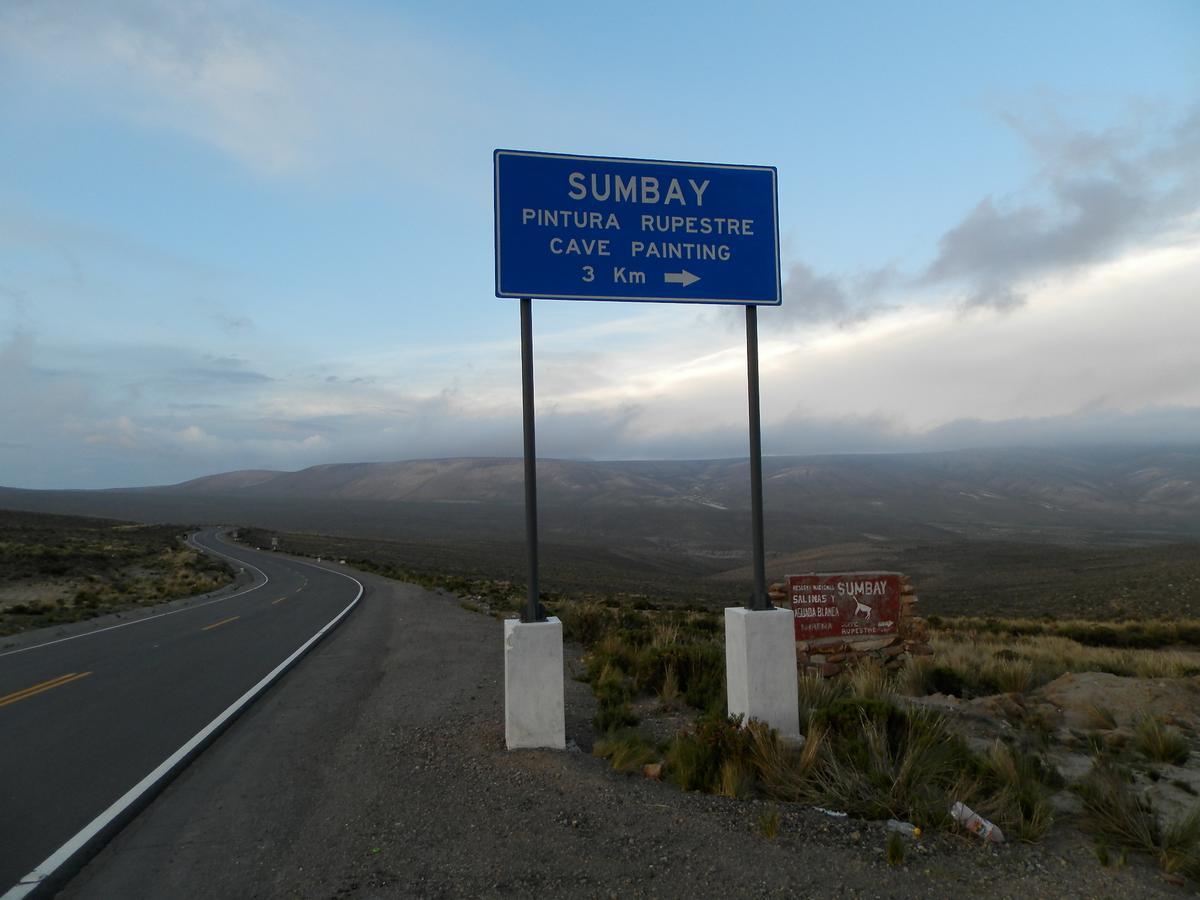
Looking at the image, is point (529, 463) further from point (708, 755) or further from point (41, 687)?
point (41, 687)

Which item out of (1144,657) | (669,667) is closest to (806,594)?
(669,667)

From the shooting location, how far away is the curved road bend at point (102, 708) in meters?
5.55

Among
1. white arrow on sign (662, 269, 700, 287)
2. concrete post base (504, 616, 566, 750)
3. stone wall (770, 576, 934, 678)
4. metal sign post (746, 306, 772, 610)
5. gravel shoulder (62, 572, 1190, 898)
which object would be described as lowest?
stone wall (770, 576, 934, 678)

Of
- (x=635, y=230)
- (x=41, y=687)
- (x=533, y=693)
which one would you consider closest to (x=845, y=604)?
(x=533, y=693)

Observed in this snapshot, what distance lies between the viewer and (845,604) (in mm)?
12742

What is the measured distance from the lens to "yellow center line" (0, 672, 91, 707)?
9.98 meters

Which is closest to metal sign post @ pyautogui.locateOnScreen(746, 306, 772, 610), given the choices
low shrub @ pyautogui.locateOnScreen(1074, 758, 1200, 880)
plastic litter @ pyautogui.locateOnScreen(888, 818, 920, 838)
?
plastic litter @ pyautogui.locateOnScreen(888, 818, 920, 838)

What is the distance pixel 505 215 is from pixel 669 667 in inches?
223

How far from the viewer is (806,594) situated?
41.5 feet

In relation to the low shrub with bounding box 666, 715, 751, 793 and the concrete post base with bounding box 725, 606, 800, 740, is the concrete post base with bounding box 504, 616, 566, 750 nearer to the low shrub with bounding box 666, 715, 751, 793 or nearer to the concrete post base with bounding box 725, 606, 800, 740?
the low shrub with bounding box 666, 715, 751, 793

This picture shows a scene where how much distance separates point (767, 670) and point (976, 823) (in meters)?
2.17

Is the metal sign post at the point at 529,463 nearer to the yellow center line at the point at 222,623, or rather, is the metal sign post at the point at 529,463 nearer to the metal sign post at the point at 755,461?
the metal sign post at the point at 755,461

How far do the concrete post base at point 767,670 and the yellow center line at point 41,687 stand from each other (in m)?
8.91

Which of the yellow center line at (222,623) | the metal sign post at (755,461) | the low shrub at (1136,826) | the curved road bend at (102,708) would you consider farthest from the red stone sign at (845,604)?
the yellow center line at (222,623)
